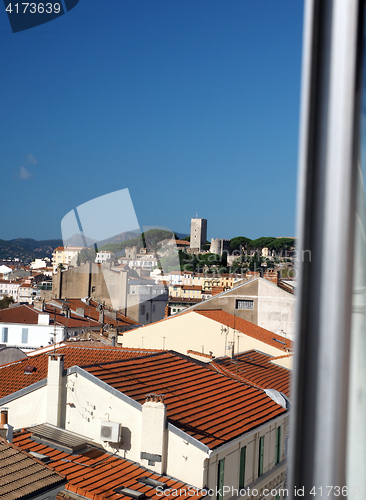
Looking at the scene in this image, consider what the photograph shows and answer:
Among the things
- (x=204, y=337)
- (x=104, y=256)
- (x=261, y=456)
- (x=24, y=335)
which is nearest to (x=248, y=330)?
(x=204, y=337)

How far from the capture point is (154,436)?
3893mm

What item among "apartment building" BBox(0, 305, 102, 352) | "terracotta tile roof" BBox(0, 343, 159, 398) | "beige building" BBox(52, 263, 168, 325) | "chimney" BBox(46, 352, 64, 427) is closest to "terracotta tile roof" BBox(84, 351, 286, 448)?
"chimney" BBox(46, 352, 64, 427)

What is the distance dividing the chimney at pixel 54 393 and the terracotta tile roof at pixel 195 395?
0.25 meters

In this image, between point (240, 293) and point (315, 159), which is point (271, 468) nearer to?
point (315, 159)

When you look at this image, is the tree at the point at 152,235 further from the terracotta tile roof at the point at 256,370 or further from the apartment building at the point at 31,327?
the apartment building at the point at 31,327

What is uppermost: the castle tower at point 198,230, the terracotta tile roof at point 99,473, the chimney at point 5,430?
the castle tower at point 198,230

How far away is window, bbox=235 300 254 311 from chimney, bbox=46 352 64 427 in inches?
292

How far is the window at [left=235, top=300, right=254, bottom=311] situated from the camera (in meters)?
11.4

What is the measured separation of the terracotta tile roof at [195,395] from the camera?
405 centimetres

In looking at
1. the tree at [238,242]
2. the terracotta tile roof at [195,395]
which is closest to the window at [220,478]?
the terracotta tile roof at [195,395]

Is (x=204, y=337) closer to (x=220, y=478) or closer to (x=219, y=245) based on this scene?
(x=220, y=478)

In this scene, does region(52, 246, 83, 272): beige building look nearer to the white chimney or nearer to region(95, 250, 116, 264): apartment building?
region(95, 250, 116, 264): apartment building

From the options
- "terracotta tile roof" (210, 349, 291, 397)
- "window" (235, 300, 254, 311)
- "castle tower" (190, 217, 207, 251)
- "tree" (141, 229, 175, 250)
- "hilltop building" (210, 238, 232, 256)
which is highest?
"castle tower" (190, 217, 207, 251)

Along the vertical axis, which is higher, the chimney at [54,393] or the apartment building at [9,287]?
the chimney at [54,393]
